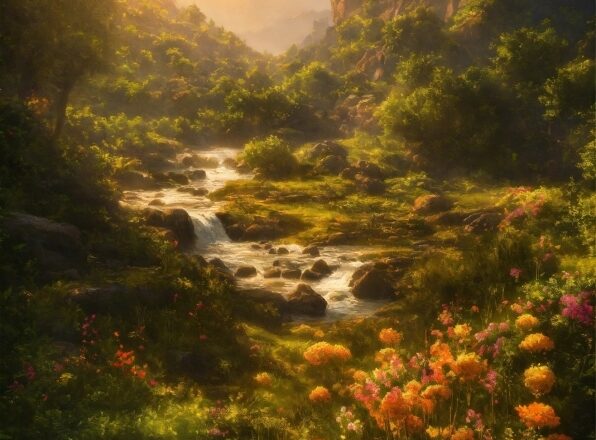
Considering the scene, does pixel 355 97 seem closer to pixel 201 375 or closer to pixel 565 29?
pixel 565 29

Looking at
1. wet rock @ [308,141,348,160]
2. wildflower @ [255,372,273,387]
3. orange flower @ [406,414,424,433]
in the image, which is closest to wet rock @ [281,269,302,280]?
wildflower @ [255,372,273,387]

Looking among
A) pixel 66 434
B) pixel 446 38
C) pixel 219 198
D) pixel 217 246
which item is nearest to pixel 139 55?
pixel 446 38

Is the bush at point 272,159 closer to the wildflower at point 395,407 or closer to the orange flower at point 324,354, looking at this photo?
the orange flower at point 324,354

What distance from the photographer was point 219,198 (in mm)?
27578

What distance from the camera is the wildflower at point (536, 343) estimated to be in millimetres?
5953

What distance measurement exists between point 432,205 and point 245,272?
11985 millimetres

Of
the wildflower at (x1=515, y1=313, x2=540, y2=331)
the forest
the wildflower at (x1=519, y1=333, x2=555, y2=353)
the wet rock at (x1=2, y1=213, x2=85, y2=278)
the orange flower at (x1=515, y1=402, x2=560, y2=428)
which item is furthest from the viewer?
the wet rock at (x1=2, y1=213, x2=85, y2=278)

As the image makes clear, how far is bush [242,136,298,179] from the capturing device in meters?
32.5

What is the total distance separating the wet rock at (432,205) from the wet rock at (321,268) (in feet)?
29.0

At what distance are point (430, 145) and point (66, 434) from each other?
31.8 m

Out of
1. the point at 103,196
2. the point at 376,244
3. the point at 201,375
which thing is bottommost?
the point at 201,375

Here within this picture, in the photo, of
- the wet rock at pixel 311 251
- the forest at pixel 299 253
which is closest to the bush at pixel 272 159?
the forest at pixel 299 253

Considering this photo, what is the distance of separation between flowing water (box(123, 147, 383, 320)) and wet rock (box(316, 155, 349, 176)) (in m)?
9.13

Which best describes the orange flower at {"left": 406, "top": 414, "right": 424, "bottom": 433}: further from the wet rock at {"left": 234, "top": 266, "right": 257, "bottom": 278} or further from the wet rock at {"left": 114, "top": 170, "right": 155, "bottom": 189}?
the wet rock at {"left": 114, "top": 170, "right": 155, "bottom": 189}
